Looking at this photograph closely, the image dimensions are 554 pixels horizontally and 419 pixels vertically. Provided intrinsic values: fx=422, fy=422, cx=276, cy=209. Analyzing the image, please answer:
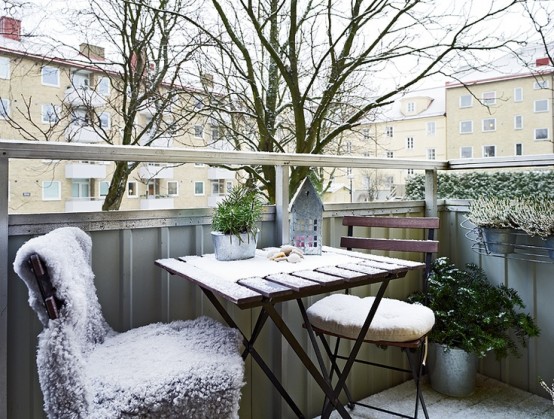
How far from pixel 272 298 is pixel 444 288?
150 cm

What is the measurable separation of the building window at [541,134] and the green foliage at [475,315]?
12.6 feet

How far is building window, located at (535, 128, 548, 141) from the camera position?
532 centimetres

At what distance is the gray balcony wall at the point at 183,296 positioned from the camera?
1396mm

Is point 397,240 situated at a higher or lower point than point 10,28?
lower

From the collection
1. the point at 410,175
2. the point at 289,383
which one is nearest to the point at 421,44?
the point at 410,175

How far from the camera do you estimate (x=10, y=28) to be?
3.38m

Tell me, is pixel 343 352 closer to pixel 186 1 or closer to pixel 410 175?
pixel 410 175

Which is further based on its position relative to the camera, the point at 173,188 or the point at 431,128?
the point at 431,128

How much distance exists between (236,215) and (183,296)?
0.43m

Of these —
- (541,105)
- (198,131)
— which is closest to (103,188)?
(198,131)

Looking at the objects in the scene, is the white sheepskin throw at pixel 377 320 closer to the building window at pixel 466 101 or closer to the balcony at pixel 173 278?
the balcony at pixel 173 278

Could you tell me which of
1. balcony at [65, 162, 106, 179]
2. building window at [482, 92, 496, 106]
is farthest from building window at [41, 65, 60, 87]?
building window at [482, 92, 496, 106]

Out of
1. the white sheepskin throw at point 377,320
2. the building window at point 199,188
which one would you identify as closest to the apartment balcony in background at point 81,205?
the building window at point 199,188

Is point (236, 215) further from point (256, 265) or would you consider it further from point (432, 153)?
point (432, 153)
